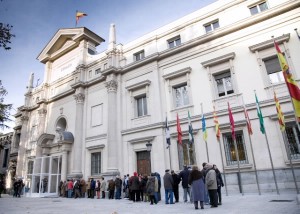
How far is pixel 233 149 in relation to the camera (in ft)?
45.6

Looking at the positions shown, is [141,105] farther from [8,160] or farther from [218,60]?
[8,160]

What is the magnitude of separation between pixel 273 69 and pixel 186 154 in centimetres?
754

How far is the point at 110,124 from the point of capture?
1867 centimetres

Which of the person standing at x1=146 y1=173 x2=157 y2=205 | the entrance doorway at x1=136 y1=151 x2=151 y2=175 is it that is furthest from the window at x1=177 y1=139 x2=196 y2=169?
the person standing at x1=146 y1=173 x2=157 y2=205

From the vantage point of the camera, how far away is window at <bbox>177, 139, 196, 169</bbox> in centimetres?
1515

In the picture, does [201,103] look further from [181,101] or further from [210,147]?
[210,147]

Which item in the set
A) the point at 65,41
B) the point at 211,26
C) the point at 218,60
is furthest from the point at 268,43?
the point at 65,41

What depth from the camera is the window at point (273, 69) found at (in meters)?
13.5

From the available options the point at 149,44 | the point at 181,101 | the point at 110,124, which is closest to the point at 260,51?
the point at 181,101

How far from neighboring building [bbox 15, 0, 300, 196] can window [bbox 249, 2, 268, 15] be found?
63 mm

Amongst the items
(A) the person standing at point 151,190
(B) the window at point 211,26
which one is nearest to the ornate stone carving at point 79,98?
(B) the window at point 211,26

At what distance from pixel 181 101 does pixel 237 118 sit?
4.26 metres

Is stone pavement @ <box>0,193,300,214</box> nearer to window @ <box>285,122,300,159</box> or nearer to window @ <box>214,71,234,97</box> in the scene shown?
window @ <box>285,122,300,159</box>

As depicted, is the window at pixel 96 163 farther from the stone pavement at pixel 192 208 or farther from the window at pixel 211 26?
the window at pixel 211 26
